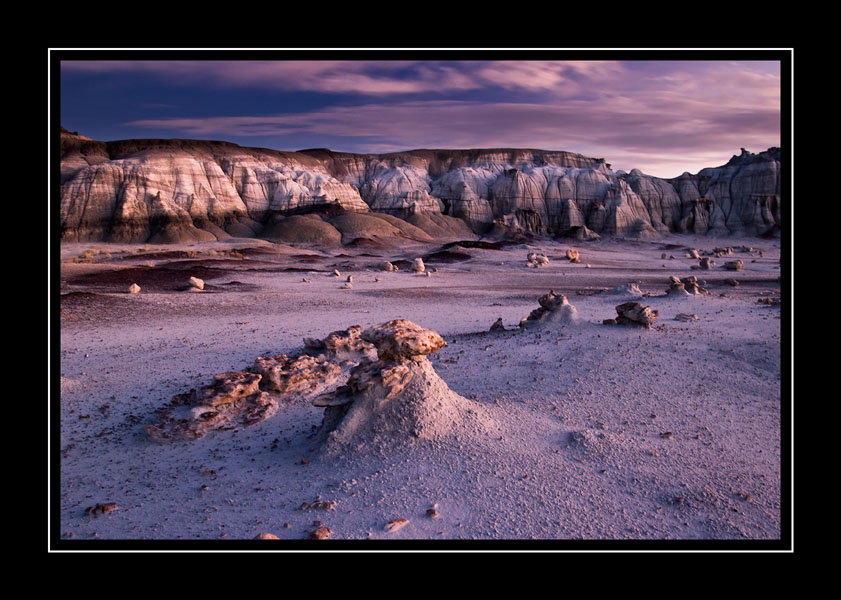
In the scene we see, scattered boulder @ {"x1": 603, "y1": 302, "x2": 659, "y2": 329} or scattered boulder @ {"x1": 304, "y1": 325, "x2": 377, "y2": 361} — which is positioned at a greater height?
scattered boulder @ {"x1": 603, "y1": 302, "x2": 659, "y2": 329}

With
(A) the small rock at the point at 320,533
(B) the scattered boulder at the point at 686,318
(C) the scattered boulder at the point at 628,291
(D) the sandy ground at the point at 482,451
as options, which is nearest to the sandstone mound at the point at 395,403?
(D) the sandy ground at the point at 482,451

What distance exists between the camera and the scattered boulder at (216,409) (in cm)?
606

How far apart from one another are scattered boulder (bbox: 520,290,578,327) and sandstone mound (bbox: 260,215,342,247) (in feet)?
132

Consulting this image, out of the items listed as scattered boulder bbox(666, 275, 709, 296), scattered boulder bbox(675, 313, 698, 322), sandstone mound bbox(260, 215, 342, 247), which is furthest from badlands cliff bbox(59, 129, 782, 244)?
scattered boulder bbox(675, 313, 698, 322)

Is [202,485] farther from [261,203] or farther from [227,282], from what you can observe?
[261,203]

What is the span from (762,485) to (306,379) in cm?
557

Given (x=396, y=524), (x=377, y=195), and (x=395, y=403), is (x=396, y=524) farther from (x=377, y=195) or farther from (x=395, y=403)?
(x=377, y=195)

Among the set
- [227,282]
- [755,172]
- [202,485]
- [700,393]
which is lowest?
[202,485]

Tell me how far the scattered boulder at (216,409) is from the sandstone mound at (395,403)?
1461 mm

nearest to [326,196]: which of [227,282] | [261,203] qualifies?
[261,203]

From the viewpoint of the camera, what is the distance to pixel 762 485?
176 inches

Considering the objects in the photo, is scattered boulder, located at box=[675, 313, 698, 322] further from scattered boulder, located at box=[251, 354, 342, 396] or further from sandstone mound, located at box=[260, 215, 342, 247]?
sandstone mound, located at box=[260, 215, 342, 247]

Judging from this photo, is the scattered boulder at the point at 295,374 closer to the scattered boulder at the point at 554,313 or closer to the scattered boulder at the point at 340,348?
the scattered boulder at the point at 340,348

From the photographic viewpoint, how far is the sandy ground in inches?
152
